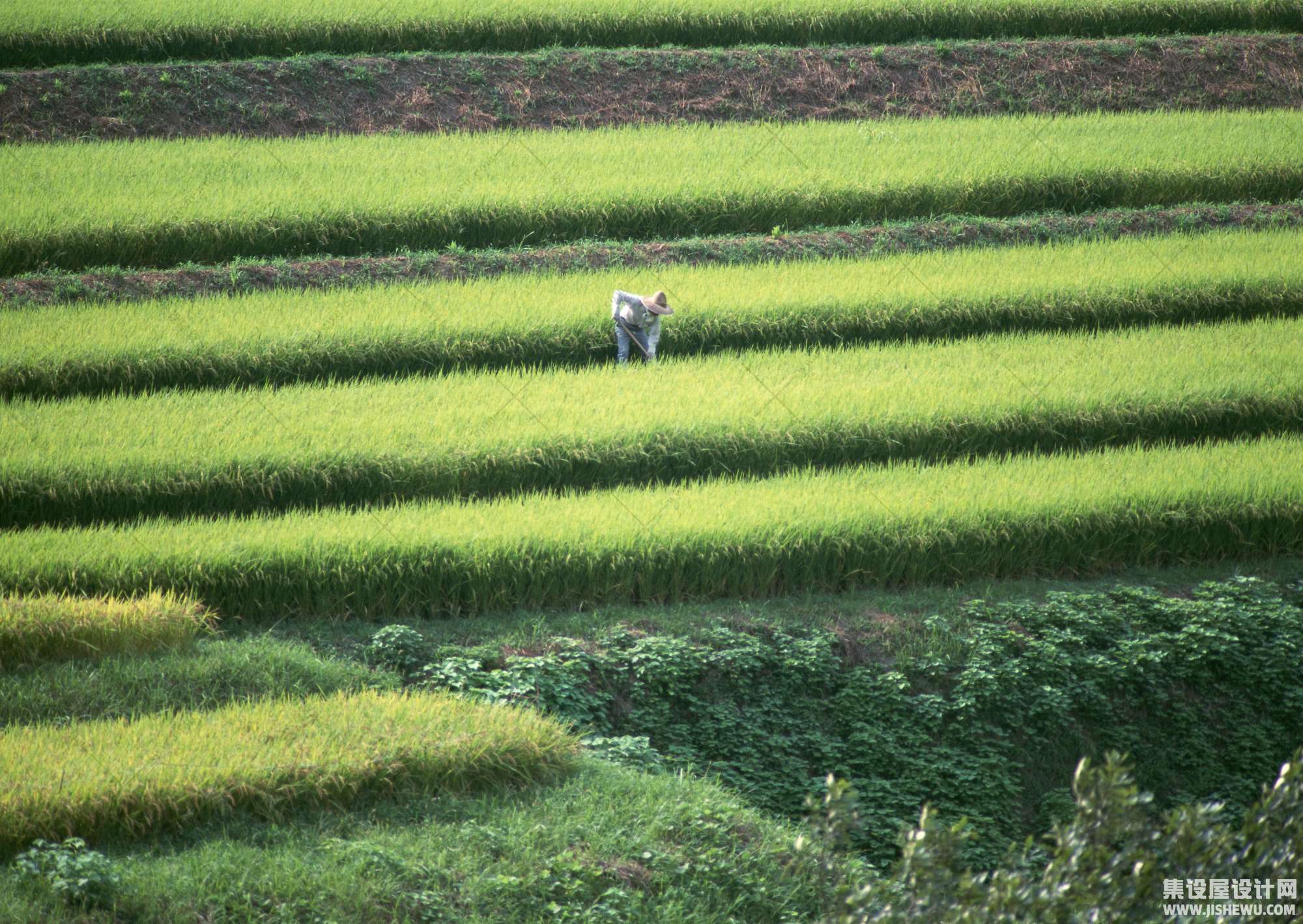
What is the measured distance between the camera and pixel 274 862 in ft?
12.7

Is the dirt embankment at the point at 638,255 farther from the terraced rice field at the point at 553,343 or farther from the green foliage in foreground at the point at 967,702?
the green foliage in foreground at the point at 967,702

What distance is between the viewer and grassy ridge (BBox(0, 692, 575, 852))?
157 inches

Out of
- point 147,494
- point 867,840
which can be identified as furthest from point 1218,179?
point 147,494

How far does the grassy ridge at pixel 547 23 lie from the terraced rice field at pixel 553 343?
5 cm

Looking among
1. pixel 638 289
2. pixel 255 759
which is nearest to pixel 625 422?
pixel 638 289

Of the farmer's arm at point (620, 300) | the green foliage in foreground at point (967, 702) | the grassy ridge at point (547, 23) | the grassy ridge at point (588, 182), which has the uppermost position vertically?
the grassy ridge at point (547, 23)

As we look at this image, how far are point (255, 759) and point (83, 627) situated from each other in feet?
4.47

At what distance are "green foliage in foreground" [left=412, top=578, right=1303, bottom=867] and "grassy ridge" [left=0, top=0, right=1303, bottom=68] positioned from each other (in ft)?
30.5

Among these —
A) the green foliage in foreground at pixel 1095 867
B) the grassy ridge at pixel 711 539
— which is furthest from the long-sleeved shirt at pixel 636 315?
the green foliage in foreground at pixel 1095 867

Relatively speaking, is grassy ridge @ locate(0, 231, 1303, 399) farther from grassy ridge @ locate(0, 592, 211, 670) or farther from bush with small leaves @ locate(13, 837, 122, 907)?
bush with small leaves @ locate(13, 837, 122, 907)

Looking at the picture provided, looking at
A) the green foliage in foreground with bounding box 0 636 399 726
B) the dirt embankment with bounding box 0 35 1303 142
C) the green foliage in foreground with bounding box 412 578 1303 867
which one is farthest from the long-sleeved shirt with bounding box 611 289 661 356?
the dirt embankment with bounding box 0 35 1303 142

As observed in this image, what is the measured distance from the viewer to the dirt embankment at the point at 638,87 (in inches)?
455

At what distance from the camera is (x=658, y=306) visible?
7.94 meters

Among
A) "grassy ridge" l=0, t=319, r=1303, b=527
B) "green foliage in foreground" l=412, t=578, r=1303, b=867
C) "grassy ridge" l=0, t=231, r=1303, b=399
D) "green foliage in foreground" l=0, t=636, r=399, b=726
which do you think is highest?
"grassy ridge" l=0, t=231, r=1303, b=399
